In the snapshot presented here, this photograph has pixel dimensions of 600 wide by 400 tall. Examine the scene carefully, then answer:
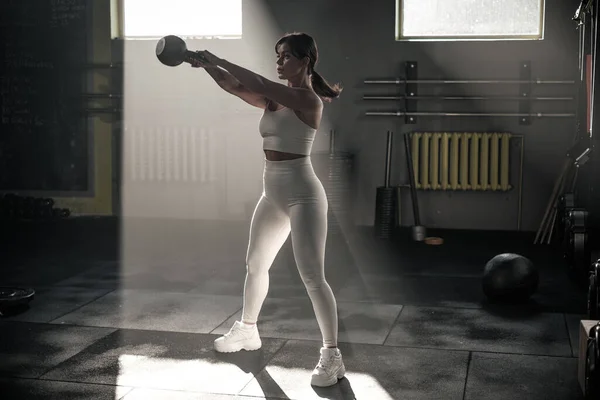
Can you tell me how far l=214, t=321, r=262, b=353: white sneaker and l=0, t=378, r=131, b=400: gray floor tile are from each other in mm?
542

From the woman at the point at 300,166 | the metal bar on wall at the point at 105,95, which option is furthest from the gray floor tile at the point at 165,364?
the metal bar on wall at the point at 105,95

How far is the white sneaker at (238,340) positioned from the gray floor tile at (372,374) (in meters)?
0.14

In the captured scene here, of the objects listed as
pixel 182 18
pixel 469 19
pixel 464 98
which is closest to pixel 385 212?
pixel 464 98

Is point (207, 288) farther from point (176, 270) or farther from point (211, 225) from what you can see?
point (211, 225)

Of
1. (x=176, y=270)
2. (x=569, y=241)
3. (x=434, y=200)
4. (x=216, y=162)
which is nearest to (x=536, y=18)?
(x=434, y=200)

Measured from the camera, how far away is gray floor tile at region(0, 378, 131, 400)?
292 cm

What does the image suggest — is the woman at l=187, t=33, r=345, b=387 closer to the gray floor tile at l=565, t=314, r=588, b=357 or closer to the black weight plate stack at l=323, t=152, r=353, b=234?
the gray floor tile at l=565, t=314, r=588, b=357

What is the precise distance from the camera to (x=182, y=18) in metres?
7.48

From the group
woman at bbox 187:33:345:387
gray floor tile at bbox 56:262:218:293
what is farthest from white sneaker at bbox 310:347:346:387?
gray floor tile at bbox 56:262:218:293

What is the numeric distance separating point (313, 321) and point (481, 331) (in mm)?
818

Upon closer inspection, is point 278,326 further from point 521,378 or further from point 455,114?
point 455,114

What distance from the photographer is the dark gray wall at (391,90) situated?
6715 mm

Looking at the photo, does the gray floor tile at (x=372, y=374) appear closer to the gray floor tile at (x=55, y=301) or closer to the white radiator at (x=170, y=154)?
the gray floor tile at (x=55, y=301)

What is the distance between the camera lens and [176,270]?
5348mm
